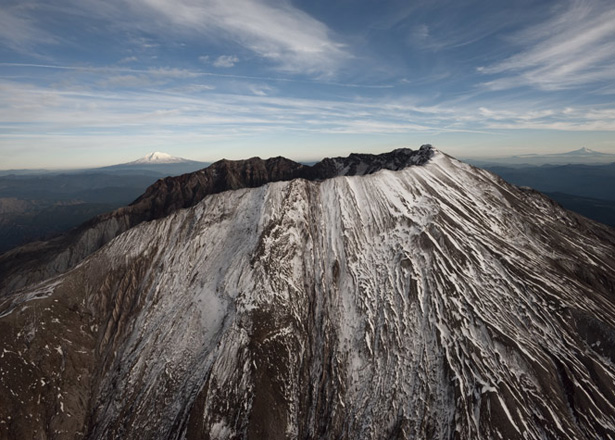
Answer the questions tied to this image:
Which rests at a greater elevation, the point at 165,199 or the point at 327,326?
the point at 165,199

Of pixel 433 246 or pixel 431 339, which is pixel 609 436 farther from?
pixel 433 246

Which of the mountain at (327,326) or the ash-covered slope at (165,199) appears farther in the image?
the ash-covered slope at (165,199)

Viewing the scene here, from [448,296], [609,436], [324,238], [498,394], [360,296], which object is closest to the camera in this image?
[609,436]

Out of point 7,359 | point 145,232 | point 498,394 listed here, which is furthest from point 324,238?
point 7,359

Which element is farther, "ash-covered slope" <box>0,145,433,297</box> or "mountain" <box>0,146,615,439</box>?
"ash-covered slope" <box>0,145,433,297</box>
